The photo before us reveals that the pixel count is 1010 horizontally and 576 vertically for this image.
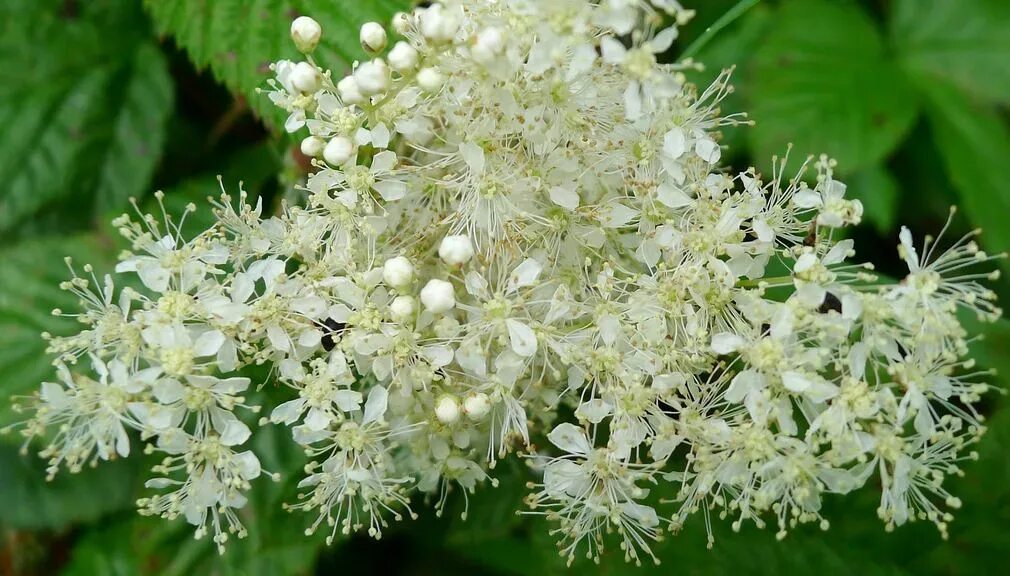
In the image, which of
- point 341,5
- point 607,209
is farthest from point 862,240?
point 341,5

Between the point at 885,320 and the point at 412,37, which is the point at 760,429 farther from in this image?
the point at 412,37

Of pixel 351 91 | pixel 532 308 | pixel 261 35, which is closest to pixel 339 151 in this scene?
pixel 351 91

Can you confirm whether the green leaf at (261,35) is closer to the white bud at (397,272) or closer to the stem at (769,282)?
the white bud at (397,272)

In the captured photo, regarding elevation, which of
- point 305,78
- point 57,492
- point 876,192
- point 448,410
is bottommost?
point 57,492

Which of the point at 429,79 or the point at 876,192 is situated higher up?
the point at 429,79

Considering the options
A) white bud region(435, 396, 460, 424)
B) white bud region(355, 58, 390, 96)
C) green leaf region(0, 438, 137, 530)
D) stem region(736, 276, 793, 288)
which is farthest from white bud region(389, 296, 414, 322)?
green leaf region(0, 438, 137, 530)

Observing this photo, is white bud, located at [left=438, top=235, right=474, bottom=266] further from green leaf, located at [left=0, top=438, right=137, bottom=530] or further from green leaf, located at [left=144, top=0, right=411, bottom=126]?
green leaf, located at [left=0, top=438, right=137, bottom=530]

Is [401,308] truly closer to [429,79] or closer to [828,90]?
[429,79]
